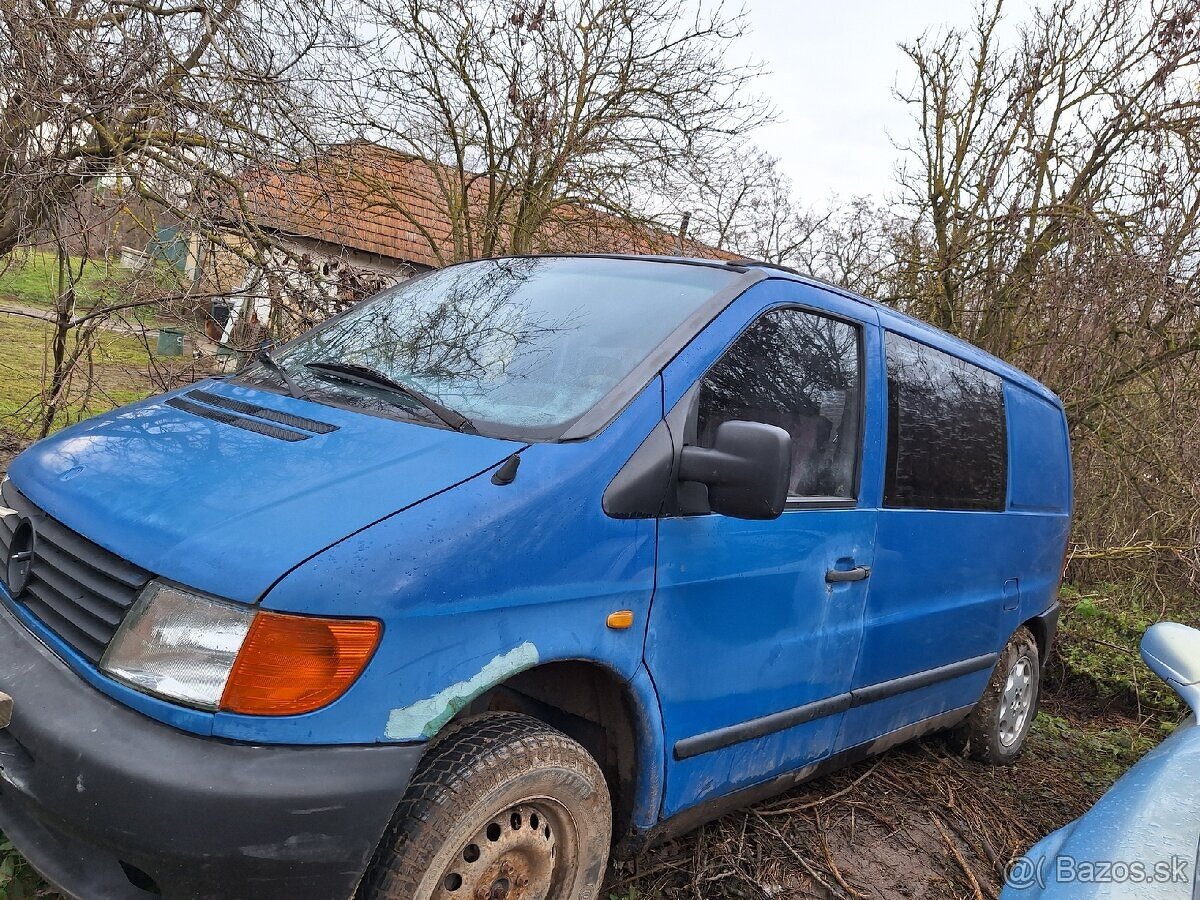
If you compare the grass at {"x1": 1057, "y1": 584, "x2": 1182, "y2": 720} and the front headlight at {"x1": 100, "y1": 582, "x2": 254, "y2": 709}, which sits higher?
the front headlight at {"x1": 100, "y1": 582, "x2": 254, "y2": 709}

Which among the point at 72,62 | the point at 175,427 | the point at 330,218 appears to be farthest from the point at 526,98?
the point at 175,427

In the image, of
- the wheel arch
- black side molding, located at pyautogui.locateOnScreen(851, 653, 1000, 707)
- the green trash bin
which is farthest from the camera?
the green trash bin

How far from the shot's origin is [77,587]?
188 cm

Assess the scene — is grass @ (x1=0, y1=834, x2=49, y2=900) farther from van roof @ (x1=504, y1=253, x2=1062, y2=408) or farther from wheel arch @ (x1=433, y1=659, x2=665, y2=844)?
van roof @ (x1=504, y1=253, x2=1062, y2=408)

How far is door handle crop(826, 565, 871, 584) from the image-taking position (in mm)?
2756

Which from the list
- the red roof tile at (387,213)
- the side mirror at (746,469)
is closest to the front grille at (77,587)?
the side mirror at (746,469)

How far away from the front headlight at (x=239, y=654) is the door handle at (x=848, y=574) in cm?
159

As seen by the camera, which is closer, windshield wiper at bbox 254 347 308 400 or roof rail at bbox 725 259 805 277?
windshield wiper at bbox 254 347 308 400

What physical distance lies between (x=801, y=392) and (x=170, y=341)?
167 inches

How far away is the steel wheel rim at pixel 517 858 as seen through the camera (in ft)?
6.14

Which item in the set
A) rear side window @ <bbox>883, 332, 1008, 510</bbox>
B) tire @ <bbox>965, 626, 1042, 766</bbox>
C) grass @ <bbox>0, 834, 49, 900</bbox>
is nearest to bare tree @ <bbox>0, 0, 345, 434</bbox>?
grass @ <bbox>0, 834, 49, 900</bbox>

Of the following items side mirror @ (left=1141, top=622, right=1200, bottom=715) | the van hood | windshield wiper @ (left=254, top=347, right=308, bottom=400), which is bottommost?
side mirror @ (left=1141, top=622, right=1200, bottom=715)

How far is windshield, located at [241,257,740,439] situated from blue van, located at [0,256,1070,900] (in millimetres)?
13

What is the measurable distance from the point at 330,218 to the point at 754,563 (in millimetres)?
4366
